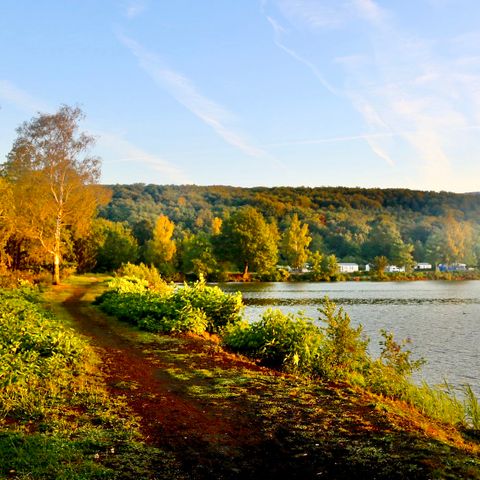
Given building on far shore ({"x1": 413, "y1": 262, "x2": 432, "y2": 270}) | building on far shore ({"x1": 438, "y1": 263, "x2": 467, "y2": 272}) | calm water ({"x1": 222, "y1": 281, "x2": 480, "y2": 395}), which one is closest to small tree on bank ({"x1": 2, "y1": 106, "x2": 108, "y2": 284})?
calm water ({"x1": 222, "y1": 281, "x2": 480, "y2": 395})

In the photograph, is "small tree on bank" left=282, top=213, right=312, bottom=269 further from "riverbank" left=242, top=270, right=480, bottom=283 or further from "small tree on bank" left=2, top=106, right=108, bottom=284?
"small tree on bank" left=2, top=106, right=108, bottom=284

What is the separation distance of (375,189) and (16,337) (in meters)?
185

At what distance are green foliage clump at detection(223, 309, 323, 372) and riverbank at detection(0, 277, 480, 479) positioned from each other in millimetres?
685

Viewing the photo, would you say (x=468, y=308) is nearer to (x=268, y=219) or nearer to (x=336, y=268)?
(x=336, y=268)

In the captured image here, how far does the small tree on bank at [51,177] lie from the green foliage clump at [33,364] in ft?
76.7

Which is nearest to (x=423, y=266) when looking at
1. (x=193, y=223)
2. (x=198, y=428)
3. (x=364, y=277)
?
(x=364, y=277)

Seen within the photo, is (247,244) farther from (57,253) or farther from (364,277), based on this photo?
(57,253)

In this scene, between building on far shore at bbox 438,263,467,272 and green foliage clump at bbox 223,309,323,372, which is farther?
building on far shore at bbox 438,263,467,272

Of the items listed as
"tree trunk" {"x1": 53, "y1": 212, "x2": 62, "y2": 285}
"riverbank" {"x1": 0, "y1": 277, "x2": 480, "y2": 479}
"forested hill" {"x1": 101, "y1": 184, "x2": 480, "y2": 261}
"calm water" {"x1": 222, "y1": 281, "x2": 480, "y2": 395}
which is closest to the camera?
"riverbank" {"x1": 0, "y1": 277, "x2": 480, "y2": 479}

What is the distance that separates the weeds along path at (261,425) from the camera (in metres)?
5.52

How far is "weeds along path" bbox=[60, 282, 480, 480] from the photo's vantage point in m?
5.52

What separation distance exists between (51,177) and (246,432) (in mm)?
32461

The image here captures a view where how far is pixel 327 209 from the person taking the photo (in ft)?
542

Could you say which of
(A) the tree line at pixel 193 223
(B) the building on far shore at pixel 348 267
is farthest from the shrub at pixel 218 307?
(B) the building on far shore at pixel 348 267
